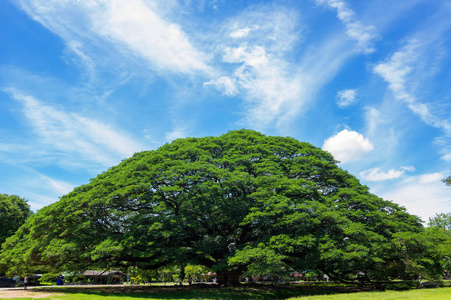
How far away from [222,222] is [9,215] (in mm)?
37646

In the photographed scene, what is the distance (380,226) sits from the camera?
24453 mm

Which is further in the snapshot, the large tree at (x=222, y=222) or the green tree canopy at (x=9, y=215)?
the green tree canopy at (x=9, y=215)

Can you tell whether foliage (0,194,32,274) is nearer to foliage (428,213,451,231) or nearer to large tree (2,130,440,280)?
large tree (2,130,440,280)

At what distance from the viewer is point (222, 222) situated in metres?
23.1

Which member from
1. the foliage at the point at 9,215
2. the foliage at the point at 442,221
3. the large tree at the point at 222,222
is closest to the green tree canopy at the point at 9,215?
the foliage at the point at 9,215

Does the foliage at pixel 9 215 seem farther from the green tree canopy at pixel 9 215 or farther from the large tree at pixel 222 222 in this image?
the large tree at pixel 222 222

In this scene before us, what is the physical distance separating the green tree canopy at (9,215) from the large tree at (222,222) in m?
21.1

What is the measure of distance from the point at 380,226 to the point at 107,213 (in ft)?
75.3

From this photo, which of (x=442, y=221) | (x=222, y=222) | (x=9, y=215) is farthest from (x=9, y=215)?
(x=442, y=221)

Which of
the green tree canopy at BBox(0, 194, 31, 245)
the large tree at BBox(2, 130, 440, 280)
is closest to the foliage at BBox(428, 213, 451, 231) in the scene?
the large tree at BBox(2, 130, 440, 280)

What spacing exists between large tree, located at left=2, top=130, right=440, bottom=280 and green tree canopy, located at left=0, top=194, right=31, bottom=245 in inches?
831

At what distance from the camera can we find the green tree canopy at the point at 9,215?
136 feet

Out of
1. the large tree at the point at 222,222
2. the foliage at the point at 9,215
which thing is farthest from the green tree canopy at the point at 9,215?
the large tree at the point at 222,222

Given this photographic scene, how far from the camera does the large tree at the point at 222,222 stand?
1980 cm
